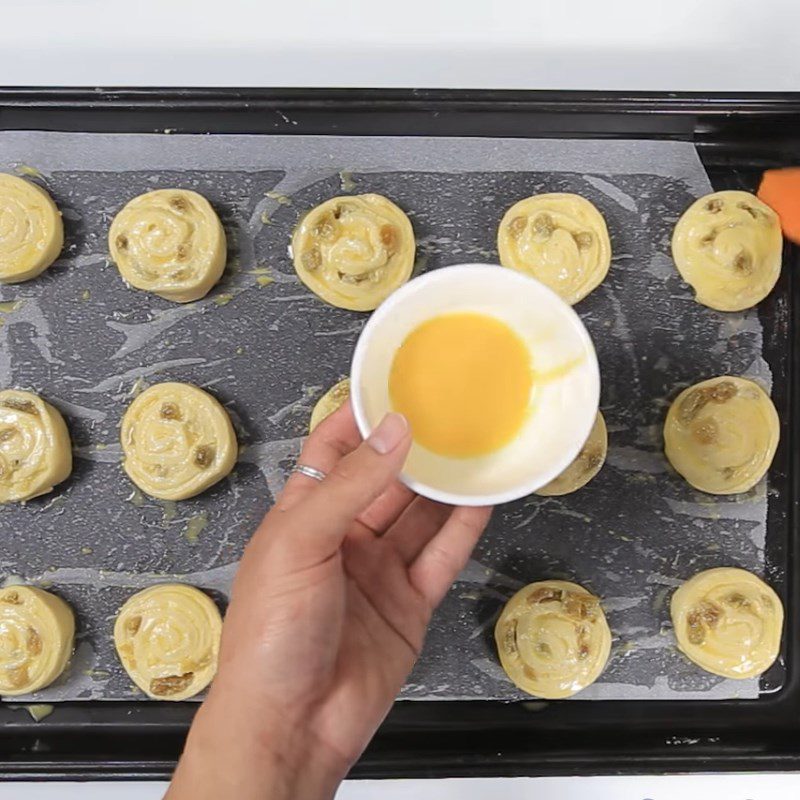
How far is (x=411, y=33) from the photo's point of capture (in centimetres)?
237

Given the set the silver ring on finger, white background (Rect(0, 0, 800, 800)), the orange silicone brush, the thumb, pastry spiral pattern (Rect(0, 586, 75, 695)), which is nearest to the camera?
the thumb

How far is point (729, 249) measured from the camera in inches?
85.9

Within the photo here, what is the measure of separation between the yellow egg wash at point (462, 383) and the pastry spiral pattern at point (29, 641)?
1154mm

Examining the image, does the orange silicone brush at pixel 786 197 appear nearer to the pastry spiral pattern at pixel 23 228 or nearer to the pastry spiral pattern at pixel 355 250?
the pastry spiral pattern at pixel 355 250

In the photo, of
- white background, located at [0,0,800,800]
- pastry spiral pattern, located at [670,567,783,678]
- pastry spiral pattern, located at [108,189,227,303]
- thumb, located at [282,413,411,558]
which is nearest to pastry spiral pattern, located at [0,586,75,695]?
pastry spiral pattern, located at [108,189,227,303]

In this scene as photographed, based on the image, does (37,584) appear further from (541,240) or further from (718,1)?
(718,1)

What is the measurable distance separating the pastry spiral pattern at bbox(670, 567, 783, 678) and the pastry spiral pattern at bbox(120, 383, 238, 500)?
4.30 feet

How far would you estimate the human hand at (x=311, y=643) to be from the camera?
4.90ft

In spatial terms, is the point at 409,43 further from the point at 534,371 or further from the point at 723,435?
the point at 723,435

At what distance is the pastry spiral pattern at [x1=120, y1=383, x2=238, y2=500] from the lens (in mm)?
2164

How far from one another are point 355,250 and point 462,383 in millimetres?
664

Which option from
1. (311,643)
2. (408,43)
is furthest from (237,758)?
(408,43)

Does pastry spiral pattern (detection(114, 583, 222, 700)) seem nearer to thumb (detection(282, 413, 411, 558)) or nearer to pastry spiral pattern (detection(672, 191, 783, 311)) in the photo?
Result: thumb (detection(282, 413, 411, 558))

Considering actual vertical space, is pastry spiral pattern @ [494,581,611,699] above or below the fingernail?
below
